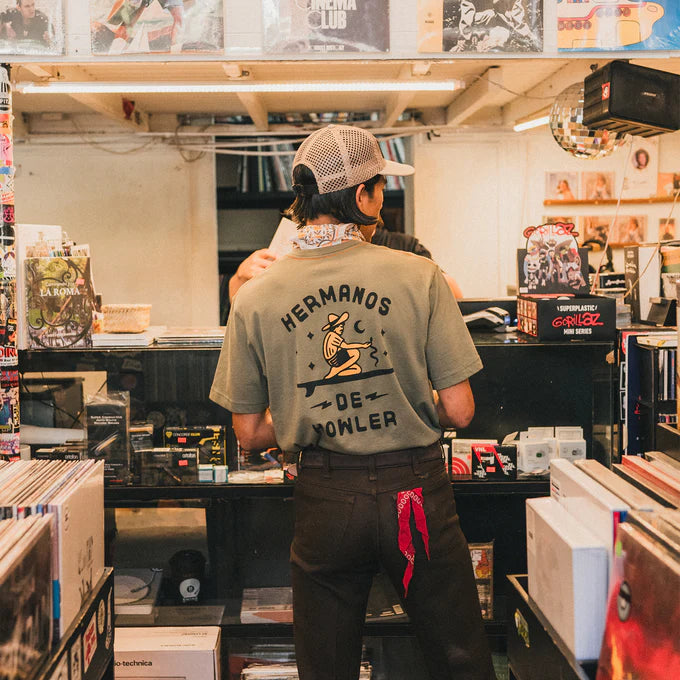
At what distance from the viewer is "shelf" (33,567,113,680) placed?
1.39m

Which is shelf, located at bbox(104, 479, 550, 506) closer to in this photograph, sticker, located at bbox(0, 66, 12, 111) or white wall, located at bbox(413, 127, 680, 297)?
sticker, located at bbox(0, 66, 12, 111)

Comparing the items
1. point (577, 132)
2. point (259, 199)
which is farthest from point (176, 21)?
point (259, 199)

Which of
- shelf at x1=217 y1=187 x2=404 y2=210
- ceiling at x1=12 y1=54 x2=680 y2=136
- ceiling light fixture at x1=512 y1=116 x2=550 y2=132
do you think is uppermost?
ceiling at x1=12 y1=54 x2=680 y2=136

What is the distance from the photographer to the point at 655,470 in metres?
1.48

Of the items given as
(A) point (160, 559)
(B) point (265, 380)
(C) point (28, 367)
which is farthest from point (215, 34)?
(A) point (160, 559)

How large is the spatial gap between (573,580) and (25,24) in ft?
7.21

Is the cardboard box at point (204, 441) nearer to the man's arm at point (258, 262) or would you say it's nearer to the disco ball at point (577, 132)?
the man's arm at point (258, 262)

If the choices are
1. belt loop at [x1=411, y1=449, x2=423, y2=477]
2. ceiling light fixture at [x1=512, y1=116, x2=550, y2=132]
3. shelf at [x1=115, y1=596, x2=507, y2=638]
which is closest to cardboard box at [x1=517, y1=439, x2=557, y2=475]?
shelf at [x1=115, y1=596, x2=507, y2=638]

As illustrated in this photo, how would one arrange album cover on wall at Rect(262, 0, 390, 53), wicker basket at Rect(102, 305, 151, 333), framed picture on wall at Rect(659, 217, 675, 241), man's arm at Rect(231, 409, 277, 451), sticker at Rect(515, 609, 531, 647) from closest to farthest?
1. sticker at Rect(515, 609, 531, 647)
2. man's arm at Rect(231, 409, 277, 451)
3. album cover on wall at Rect(262, 0, 390, 53)
4. wicker basket at Rect(102, 305, 151, 333)
5. framed picture on wall at Rect(659, 217, 675, 241)

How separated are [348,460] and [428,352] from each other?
12.5 inches

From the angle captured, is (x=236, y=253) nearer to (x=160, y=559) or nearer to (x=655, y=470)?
(x=160, y=559)

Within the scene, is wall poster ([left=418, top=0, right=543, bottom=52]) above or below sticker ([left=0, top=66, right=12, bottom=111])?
above

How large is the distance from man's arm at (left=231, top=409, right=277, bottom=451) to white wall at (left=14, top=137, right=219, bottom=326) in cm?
491

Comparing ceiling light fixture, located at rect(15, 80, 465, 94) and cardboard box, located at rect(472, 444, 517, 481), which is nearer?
cardboard box, located at rect(472, 444, 517, 481)
